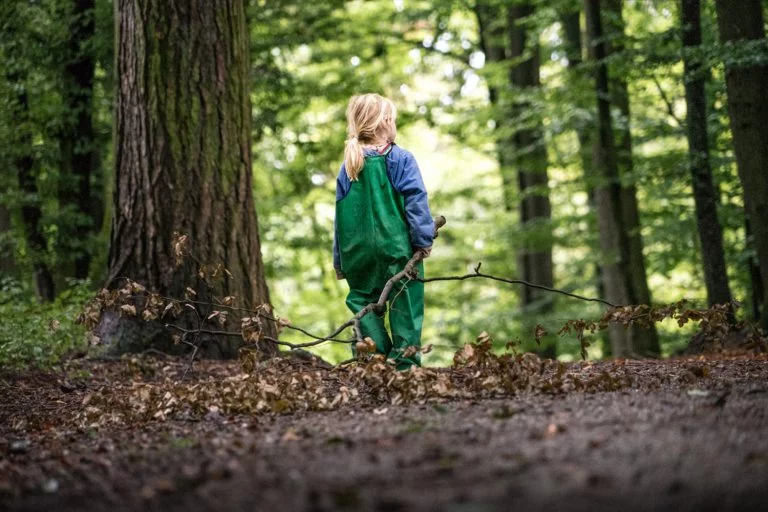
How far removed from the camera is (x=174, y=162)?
25.5 feet

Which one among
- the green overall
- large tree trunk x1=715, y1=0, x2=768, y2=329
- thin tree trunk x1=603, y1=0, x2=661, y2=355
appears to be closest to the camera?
the green overall

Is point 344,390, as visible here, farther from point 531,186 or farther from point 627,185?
point 531,186

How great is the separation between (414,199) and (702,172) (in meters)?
4.36

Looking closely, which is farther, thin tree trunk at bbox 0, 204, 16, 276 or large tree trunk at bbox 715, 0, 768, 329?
thin tree trunk at bbox 0, 204, 16, 276

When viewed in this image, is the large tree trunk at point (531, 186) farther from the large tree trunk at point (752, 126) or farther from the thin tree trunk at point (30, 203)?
the thin tree trunk at point (30, 203)

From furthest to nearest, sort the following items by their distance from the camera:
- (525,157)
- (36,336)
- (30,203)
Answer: (525,157)
(30,203)
(36,336)

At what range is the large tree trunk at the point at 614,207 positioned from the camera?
12091 mm

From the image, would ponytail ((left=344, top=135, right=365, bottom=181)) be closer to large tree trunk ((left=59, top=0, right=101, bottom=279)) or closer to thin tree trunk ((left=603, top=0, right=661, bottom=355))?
thin tree trunk ((left=603, top=0, right=661, bottom=355))

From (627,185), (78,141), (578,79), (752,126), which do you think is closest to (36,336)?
(78,141)

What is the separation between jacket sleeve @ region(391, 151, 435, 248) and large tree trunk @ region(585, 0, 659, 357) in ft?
20.7

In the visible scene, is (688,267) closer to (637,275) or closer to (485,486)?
(637,275)

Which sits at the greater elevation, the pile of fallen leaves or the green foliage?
the green foliage

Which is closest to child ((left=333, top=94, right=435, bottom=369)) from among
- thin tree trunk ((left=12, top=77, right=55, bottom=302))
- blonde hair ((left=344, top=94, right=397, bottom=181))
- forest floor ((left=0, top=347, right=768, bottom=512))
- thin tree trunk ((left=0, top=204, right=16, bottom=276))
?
blonde hair ((left=344, top=94, right=397, bottom=181))

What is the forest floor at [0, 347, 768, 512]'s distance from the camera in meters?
2.63
